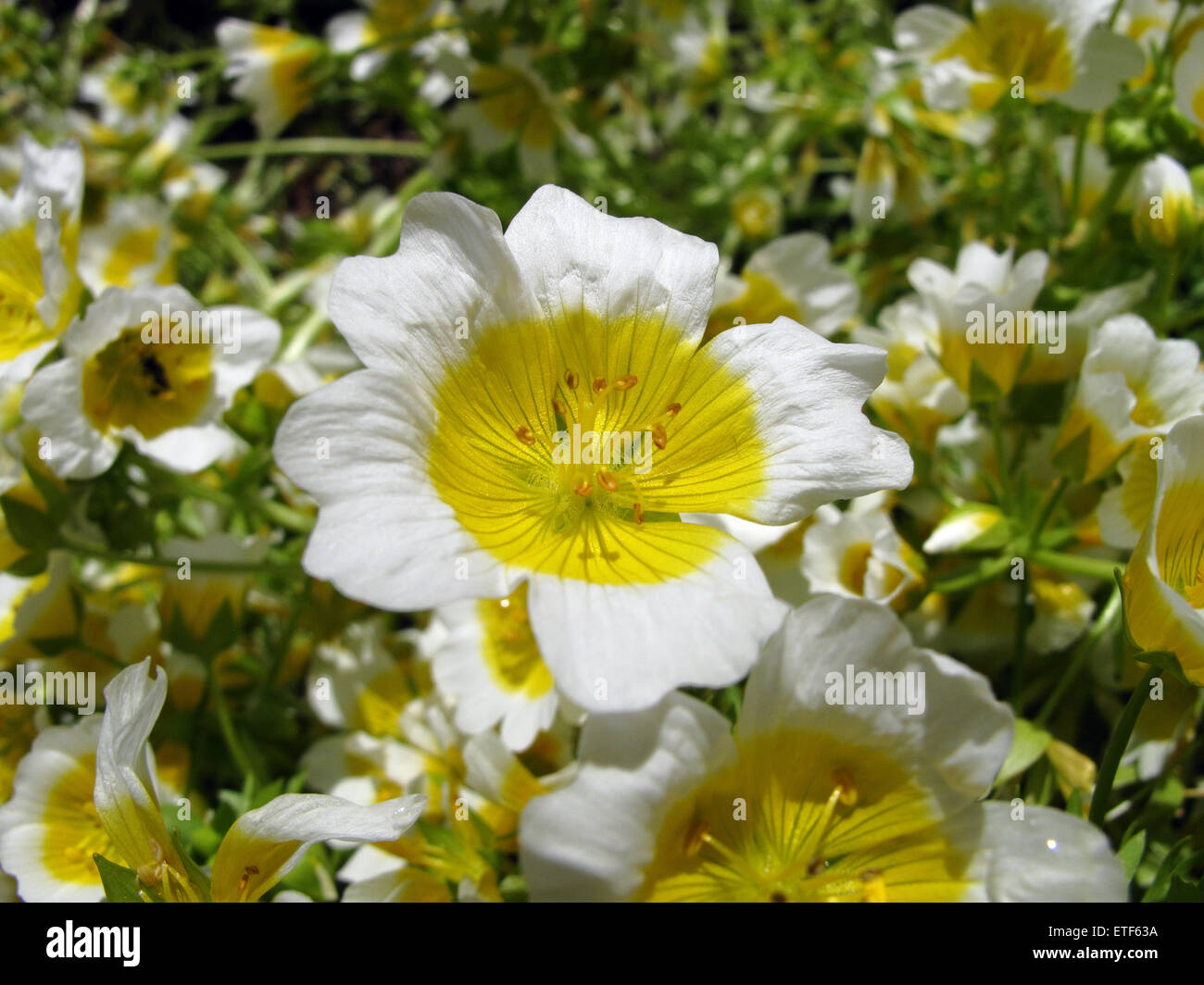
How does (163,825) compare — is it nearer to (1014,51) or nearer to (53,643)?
(53,643)

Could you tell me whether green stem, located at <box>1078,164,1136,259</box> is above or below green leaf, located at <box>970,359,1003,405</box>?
above

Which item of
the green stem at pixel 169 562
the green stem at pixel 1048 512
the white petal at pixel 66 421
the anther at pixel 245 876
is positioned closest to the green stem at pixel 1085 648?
the green stem at pixel 1048 512

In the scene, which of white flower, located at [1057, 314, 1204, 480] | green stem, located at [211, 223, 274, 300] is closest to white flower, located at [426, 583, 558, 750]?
white flower, located at [1057, 314, 1204, 480]

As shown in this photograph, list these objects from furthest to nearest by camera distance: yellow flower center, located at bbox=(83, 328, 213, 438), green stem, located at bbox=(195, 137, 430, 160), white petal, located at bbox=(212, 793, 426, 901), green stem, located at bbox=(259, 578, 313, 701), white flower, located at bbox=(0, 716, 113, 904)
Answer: green stem, located at bbox=(195, 137, 430, 160), green stem, located at bbox=(259, 578, 313, 701), yellow flower center, located at bbox=(83, 328, 213, 438), white flower, located at bbox=(0, 716, 113, 904), white petal, located at bbox=(212, 793, 426, 901)

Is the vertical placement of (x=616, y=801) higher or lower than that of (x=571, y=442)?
lower

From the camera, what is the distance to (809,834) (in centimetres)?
108

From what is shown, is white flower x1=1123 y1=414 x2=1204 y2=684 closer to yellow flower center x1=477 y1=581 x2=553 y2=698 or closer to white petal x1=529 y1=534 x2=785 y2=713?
white petal x1=529 y1=534 x2=785 y2=713

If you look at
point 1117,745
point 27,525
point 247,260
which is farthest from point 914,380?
point 247,260

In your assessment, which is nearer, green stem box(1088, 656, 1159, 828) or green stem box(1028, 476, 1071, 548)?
green stem box(1088, 656, 1159, 828)

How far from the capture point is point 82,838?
Answer: 140 centimetres

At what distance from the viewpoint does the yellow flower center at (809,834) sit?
1.02 meters

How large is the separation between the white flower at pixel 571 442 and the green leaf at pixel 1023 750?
0.50 metres

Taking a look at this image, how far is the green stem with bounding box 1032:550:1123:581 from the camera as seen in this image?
130 cm

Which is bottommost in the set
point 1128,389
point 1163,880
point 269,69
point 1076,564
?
point 1163,880
